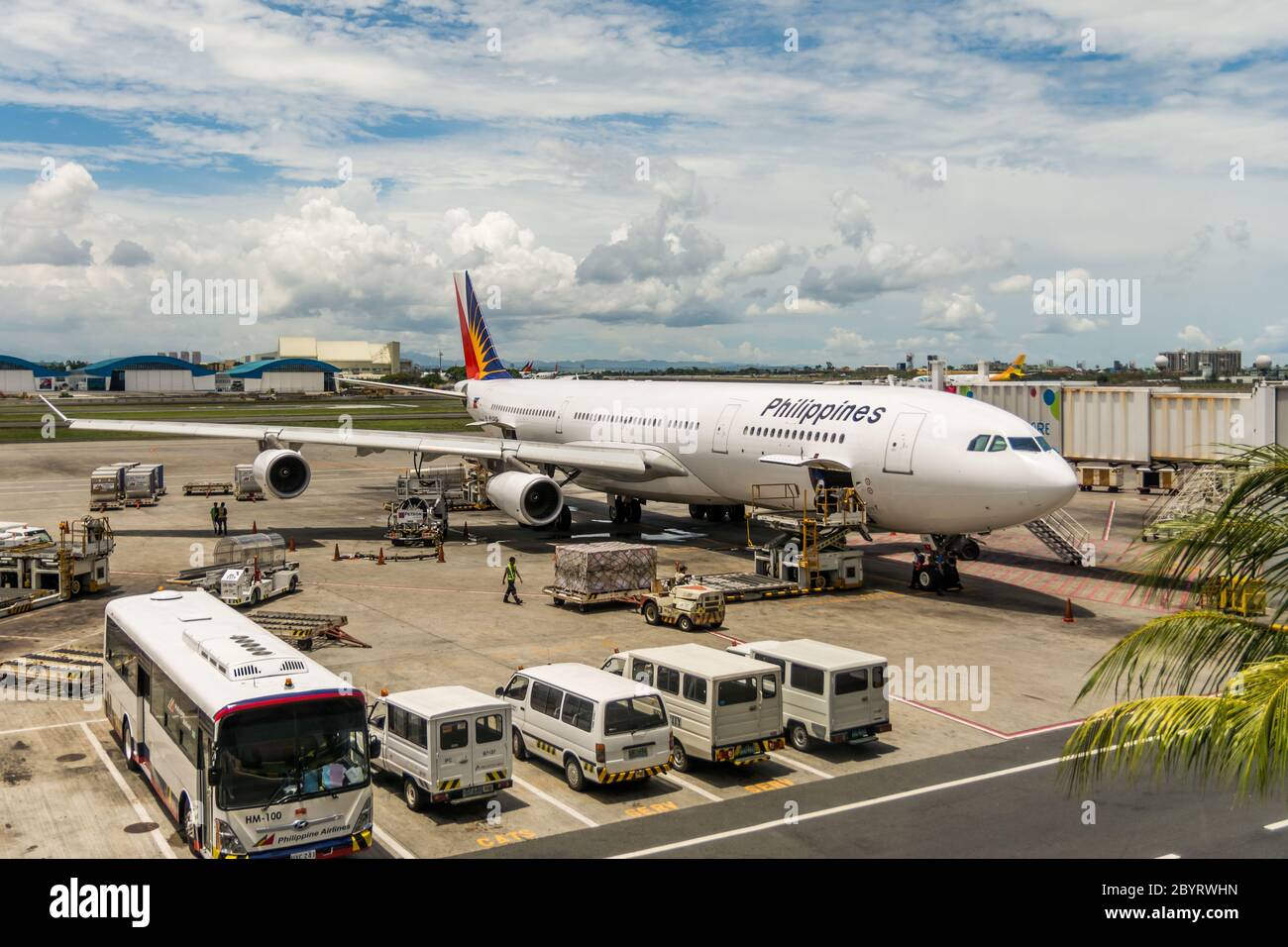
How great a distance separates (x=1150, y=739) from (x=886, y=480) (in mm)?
25111

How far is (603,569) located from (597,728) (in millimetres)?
14454

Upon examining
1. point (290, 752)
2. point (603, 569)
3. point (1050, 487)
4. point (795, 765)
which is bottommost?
point (795, 765)

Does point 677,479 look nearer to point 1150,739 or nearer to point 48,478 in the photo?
point 1150,739

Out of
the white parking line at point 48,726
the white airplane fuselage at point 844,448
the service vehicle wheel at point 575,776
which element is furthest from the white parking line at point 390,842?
the white airplane fuselage at point 844,448

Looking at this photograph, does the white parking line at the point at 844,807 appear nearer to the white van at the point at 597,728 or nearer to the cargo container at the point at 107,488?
the white van at the point at 597,728

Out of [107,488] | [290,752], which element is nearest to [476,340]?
[107,488]

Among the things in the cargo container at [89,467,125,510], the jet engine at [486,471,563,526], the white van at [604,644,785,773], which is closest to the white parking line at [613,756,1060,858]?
the white van at [604,644,785,773]

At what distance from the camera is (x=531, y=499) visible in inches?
1631

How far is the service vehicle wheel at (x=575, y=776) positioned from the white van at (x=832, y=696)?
4635 millimetres

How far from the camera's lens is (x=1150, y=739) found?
9039 mm

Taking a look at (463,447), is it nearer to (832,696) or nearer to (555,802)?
(832,696)

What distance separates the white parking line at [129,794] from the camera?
16266 mm

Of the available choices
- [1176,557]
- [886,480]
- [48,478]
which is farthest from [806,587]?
[48,478]
